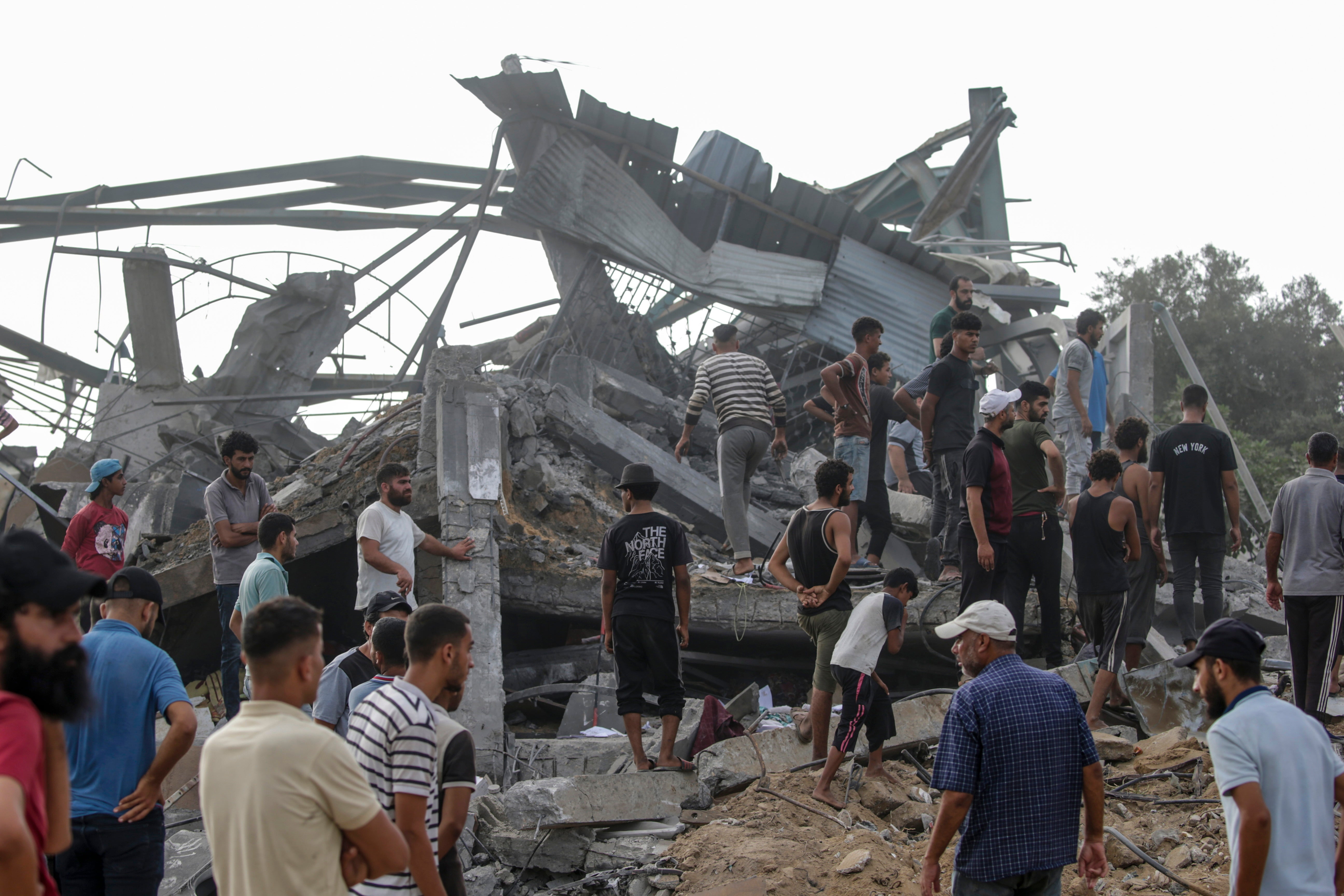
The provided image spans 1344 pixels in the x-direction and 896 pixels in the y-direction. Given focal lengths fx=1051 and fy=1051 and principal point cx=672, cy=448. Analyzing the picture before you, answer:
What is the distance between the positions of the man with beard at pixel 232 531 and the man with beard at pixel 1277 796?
518cm

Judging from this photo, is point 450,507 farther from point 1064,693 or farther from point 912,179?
point 912,179

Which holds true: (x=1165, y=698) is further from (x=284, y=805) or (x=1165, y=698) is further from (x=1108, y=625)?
(x=284, y=805)

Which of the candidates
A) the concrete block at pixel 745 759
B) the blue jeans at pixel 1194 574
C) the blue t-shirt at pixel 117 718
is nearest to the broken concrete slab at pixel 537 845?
the concrete block at pixel 745 759

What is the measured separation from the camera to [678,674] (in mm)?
5855

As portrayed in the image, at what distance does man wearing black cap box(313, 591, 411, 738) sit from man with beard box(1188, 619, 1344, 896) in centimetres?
279

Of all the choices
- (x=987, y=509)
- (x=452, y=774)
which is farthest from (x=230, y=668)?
(x=987, y=509)

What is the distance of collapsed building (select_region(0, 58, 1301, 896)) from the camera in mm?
5914

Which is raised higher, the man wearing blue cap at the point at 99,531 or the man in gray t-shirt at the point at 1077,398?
the man in gray t-shirt at the point at 1077,398

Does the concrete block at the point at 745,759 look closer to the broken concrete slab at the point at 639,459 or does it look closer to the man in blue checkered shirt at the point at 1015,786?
the man in blue checkered shirt at the point at 1015,786

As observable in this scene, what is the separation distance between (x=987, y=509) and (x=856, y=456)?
1434 mm

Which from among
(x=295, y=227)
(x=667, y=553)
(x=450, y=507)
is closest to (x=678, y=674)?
(x=667, y=553)

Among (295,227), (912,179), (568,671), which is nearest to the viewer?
(568,671)

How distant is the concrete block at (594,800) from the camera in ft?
17.6

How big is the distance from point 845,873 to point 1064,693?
5.86ft
